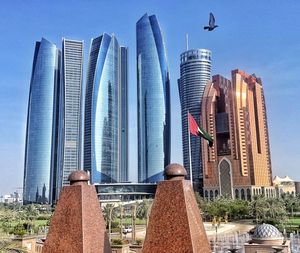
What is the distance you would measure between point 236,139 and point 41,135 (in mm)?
74788

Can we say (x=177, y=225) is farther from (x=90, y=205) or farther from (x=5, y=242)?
(x=5, y=242)

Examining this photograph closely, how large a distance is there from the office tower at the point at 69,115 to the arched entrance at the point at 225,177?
60148 millimetres

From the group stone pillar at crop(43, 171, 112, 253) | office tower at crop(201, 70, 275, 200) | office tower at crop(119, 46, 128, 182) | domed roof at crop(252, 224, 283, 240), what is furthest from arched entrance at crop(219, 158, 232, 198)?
stone pillar at crop(43, 171, 112, 253)

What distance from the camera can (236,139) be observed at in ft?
359

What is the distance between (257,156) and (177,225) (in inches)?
4156

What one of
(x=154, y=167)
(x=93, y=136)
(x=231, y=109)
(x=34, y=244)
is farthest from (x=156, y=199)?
(x=154, y=167)

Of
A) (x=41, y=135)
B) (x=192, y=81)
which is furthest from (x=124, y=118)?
(x=41, y=135)

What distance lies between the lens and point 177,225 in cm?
1151

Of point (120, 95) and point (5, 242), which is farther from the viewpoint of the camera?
point (120, 95)

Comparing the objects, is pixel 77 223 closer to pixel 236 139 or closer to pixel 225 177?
pixel 236 139

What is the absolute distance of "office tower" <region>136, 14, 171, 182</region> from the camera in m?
152

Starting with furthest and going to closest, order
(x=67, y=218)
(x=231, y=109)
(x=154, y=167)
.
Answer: (x=154, y=167), (x=231, y=109), (x=67, y=218)

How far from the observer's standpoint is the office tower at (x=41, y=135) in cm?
13812

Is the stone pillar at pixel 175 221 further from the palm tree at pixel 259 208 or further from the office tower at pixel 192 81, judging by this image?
the office tower at pixel 192 81
